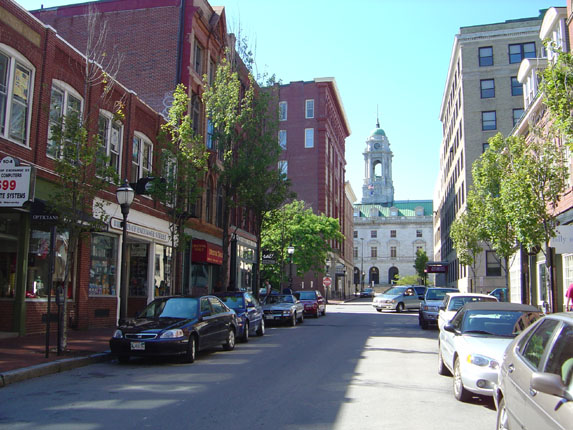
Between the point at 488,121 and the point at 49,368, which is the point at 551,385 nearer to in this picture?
the point at 49,368

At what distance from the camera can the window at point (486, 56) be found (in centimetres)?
5019

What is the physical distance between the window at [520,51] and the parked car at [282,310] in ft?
119

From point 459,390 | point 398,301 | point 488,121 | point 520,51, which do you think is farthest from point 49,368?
point 520,51

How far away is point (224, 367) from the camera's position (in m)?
11.4

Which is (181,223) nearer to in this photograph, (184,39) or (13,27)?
(13,27)

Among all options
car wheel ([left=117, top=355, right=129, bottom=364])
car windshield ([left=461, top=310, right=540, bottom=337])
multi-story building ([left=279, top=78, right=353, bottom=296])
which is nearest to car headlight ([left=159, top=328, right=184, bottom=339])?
car wheel ([left=117, top=355, right=129, bottom=364])

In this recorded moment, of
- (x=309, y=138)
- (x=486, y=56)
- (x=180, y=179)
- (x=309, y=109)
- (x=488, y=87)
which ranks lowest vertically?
(x=180, y=179)

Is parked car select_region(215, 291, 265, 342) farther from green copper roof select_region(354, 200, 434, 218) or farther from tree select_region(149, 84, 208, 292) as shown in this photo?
green copper roof select_region(354, 200, 434, 218)

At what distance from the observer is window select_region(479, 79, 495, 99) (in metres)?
50.0

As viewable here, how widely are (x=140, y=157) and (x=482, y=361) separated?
59.6 feet

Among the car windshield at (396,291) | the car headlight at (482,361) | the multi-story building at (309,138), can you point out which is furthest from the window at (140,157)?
the multi-story building at (309,138)

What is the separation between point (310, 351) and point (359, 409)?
6869 millimetres

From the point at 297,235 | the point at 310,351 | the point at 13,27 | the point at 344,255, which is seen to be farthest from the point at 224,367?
the point at 344,255

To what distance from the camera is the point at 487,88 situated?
50.2 meters
